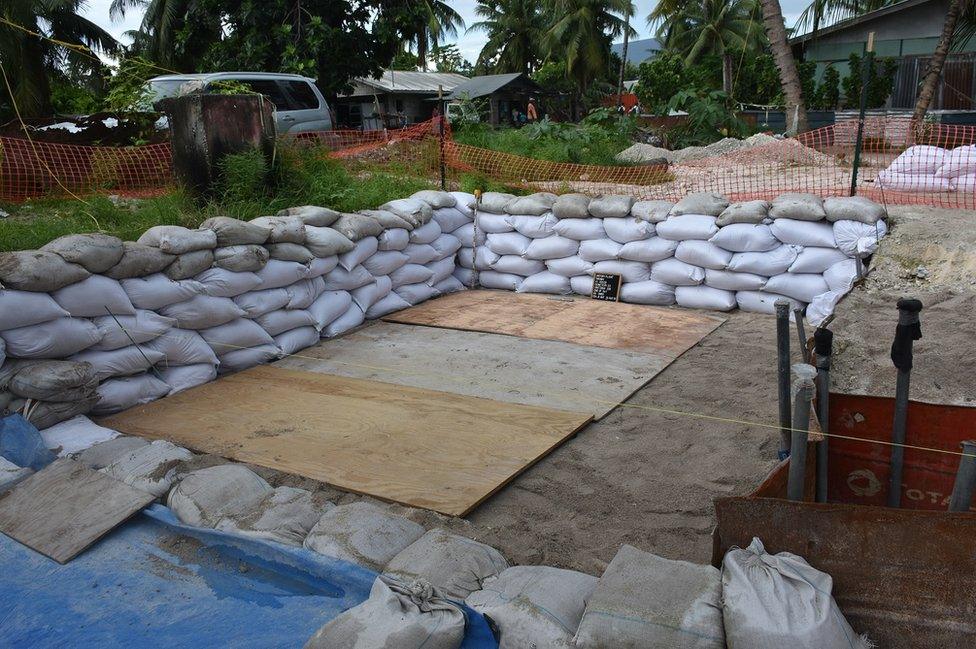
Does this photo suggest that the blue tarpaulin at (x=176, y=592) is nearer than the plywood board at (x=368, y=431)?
Yes

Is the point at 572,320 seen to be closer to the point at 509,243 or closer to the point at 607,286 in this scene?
the point at 607,286

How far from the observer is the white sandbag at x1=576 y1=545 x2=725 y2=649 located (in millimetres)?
1728

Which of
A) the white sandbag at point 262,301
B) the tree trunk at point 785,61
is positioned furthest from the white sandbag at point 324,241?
the tree trunk at point 785,61

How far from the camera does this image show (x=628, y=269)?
632 cm

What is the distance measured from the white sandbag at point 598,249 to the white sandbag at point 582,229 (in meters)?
0.04

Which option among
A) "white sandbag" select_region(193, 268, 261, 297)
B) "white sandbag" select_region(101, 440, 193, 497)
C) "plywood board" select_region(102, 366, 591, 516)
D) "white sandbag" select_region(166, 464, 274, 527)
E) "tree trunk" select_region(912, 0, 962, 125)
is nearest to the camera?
"white sandbag" select_region(166, 464, 274, 527)

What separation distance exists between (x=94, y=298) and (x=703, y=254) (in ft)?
13.8

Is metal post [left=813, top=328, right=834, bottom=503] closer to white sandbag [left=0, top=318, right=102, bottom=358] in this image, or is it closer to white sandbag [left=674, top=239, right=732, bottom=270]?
white sandbag [left=674, top=239, right=732, bottom=270]

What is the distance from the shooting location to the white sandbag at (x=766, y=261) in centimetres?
564

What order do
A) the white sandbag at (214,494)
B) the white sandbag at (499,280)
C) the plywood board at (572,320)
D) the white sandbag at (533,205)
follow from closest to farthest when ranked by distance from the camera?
1. the white sandbag at (214,494)
2. the plywood board at (572,320)
3. the white sandbag at (533,205)
4. the white sandbag at (499,280)

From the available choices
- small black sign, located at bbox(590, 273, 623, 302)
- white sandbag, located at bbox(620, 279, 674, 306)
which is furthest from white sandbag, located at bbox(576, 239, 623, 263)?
white sandbag, located at bbox(620, 279, 674, 306)

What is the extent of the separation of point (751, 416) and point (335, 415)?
217 centimetres

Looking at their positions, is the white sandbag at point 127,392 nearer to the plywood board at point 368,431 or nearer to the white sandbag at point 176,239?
the plywood board at point 368,431

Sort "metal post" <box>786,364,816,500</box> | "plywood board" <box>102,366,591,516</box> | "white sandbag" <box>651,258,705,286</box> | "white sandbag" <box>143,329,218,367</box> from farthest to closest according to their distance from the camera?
"white sandbag" <box>651,258,705,286</box> → "white sandbag" <box>143,329,218,367</box> → "plywood board" <box>102,366,591,516</box> → "metal post" <box>786,364,816,500</box>
